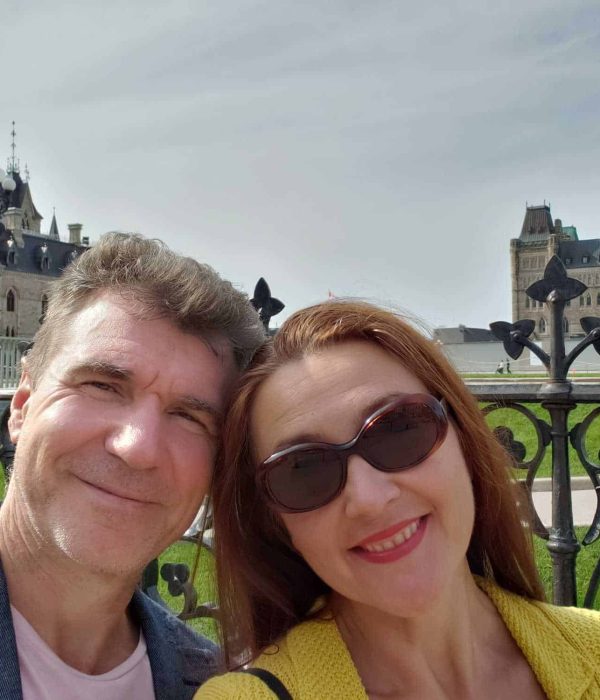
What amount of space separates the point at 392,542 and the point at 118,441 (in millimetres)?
773

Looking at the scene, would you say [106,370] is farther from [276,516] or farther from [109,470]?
[276,516]

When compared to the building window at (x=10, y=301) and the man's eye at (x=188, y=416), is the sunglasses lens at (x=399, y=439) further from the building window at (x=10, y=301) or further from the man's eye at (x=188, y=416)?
the building window at (x=10, y=301)

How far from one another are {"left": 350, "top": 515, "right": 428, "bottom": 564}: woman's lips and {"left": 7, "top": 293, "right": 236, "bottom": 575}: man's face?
579 millimetres

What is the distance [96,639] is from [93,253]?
1.23 meters

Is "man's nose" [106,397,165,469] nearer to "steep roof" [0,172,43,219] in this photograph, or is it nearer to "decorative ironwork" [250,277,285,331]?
"decorative ironwork" [250,277,285,331]

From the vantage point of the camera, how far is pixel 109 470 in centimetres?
174

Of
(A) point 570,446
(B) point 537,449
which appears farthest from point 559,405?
(A) point 570,446

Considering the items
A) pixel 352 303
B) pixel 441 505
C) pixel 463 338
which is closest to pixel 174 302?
pixel 352 303

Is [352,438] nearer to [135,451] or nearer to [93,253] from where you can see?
[135,451]

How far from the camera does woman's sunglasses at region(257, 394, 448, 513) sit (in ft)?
5.05

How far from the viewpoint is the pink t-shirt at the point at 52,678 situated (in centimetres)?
174

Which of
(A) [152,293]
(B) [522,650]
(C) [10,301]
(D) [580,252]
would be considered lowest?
(B) [522,650]

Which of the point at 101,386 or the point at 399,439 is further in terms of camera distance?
the point at 101,386

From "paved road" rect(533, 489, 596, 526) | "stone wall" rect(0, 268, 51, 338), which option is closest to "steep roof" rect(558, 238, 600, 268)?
"stone wall" rect(0, 268, 51, 338)
